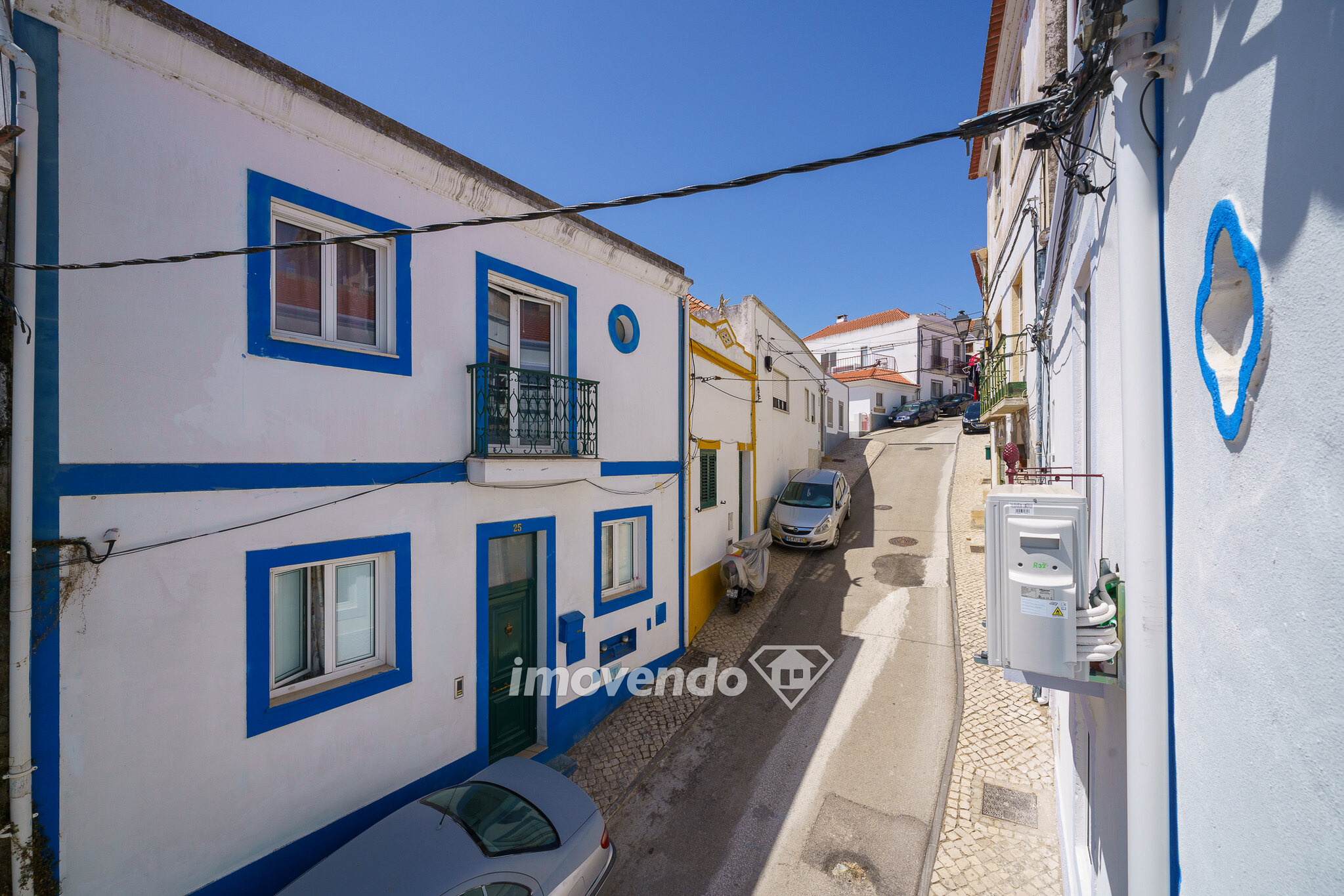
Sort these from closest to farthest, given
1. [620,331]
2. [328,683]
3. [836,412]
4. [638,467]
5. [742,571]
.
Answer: [328,683]
[620,331]
[638,467]
[742,571]
[836,412]

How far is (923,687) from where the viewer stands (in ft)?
28.2

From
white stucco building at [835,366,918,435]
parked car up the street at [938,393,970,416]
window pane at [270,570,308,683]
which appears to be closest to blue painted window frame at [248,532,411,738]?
window pane at [270,570,308,683]

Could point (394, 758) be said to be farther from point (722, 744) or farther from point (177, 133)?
point (177, 133)

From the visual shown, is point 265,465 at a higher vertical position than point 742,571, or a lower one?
higher

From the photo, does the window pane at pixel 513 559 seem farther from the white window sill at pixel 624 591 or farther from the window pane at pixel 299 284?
the window pane at pixel 299 284

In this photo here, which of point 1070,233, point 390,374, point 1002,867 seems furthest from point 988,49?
point 1002,867

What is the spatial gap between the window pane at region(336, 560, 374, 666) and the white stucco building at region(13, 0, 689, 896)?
24mm

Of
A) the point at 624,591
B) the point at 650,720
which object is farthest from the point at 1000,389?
the point at 650,720

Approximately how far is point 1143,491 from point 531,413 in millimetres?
5866

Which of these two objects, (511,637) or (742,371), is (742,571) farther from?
(511,637)

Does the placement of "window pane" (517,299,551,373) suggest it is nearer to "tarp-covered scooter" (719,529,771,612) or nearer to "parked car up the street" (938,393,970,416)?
A: "tarp-covered scooter" (719,529,771,612)

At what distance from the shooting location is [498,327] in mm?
6941

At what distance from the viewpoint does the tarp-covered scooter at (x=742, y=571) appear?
37.8 feet

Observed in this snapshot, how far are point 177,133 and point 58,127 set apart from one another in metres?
0.66
